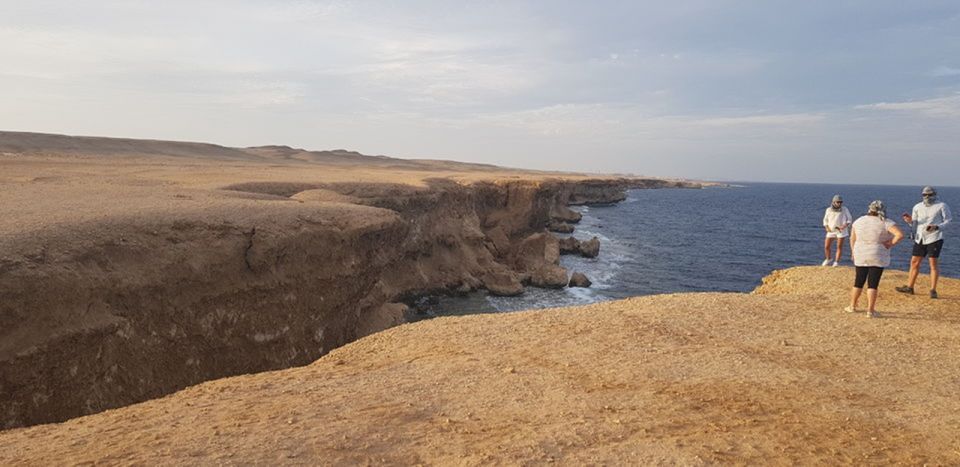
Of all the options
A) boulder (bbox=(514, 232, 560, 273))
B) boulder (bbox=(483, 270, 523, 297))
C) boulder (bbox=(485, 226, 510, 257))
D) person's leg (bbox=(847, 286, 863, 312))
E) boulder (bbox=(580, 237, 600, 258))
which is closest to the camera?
person's leg (bbox=(847, 286, 863, 312))

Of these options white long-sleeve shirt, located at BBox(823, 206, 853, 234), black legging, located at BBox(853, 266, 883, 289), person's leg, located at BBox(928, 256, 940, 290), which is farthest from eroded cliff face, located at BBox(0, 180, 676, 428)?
person's leg, located at BBox(928, 256, 940, 290)

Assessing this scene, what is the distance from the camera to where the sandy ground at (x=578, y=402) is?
19.6ft

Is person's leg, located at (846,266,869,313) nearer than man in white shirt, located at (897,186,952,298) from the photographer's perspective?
Yes

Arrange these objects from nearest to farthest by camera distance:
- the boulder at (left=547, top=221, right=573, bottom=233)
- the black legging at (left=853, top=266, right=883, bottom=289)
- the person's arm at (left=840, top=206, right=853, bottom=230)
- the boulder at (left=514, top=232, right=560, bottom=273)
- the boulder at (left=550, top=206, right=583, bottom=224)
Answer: the black legging at (left=853, top=266, right=883, bottom=289), the person's arm at (left=840, top=206, right=853, bottom=230), the boulder at (left=514, top=232, right=560, bottom=273), the boulder at (left=547, top=221, right=573, bottom=233), the boulder at (left=550, top=206, right=583, bottom=224)

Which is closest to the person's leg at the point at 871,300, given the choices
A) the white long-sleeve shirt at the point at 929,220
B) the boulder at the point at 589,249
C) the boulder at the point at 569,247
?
the white long-sleeve shirt at the point at 929,220

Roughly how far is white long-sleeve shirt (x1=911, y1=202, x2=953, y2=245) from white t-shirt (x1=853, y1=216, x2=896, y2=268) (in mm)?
1985

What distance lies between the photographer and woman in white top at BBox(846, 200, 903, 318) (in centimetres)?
1102

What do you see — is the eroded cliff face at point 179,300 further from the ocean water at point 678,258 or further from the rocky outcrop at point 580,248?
the rocky outcrop at point 580,248

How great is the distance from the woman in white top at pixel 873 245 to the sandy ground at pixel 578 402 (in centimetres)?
81

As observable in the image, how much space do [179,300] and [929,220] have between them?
17092 millimetres

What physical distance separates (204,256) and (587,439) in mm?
12278

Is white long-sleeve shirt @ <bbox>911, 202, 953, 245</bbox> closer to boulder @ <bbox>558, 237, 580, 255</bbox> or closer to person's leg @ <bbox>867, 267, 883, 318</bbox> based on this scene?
person's leg @ <bbox>867, 267, 883, 318</bbox>

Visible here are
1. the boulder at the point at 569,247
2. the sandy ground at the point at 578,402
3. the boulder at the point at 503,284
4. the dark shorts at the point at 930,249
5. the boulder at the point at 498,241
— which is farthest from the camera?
the boulder at the point at 569,247

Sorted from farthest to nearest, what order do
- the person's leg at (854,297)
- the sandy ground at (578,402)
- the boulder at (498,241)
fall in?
the boulder at (498,241) → the person's leg at (854,297) → the sandy ground at (578,402)
